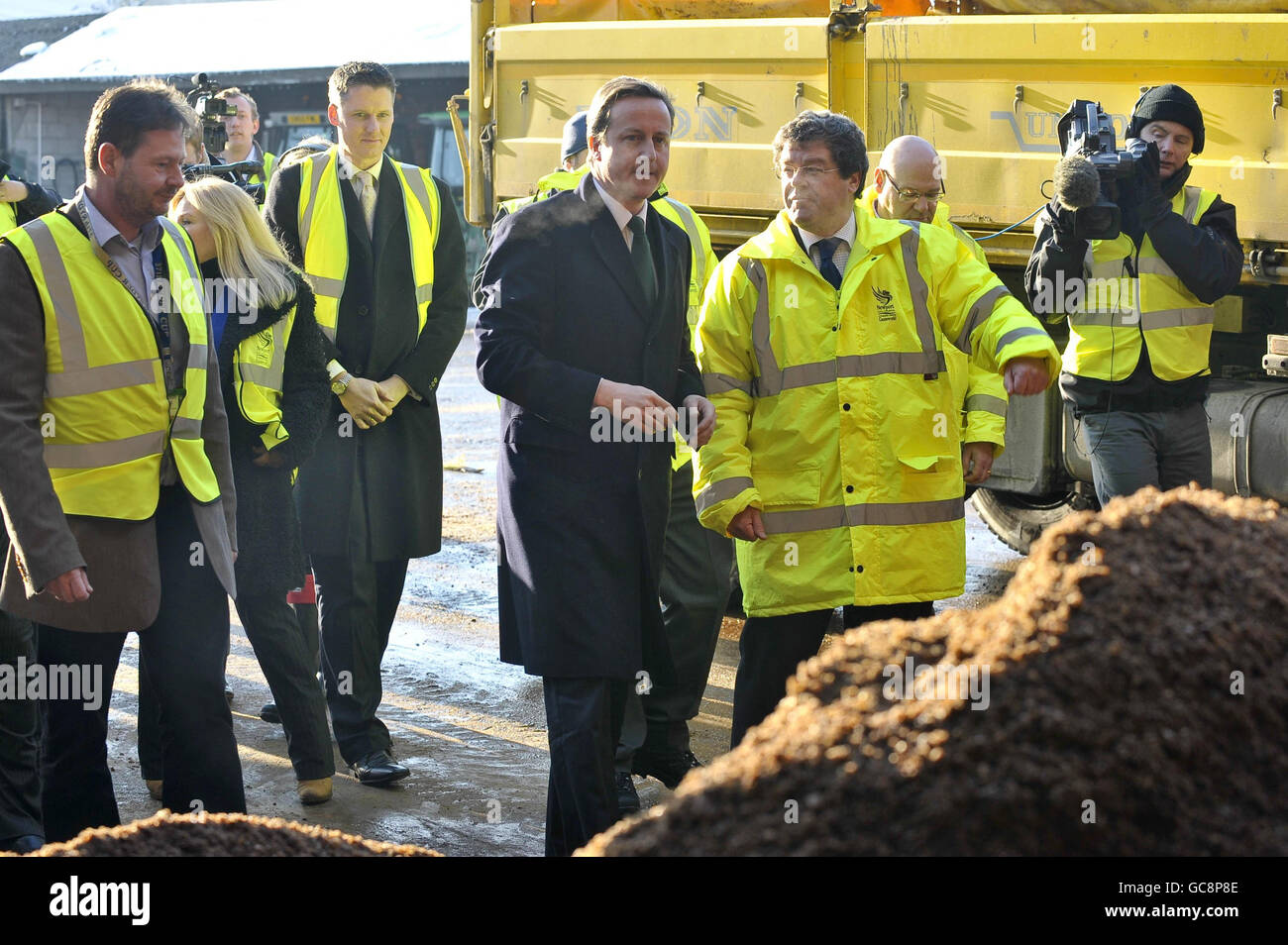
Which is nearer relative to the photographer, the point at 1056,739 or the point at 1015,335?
the point at 1056,739

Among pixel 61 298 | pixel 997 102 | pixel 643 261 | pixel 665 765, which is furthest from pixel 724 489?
pixel 997 102

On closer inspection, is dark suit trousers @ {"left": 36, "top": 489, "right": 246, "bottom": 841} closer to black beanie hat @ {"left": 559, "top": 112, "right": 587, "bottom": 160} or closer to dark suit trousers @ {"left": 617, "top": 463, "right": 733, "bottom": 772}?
dark suit trousers @ {"left": 617, "top": 463, "right": 733, "bottom": 772}

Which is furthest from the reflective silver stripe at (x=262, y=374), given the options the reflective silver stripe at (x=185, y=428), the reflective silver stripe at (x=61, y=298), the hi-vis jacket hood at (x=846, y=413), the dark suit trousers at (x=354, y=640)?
the hi-vis jacket hood at (x=846, y=413)

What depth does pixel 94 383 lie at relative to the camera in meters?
3.63

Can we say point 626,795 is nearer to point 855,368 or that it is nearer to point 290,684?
point 290,684

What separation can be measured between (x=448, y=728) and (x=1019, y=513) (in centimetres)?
311

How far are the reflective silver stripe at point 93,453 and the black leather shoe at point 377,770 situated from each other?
1646 mm

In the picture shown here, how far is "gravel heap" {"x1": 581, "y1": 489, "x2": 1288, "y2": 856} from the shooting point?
6.54 feet

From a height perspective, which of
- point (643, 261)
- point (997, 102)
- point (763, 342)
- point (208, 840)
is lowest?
point (208, 840)

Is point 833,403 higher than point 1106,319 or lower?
lower

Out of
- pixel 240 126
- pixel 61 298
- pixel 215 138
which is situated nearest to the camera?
pixel 61 298

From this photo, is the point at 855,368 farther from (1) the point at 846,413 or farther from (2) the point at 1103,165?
(2) the point at 1103,165

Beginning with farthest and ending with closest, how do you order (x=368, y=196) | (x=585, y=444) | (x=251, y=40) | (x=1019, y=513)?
(x=251, y=40)
(x=1019, y=513)
(x=368, y=196)
(x=585, y=444)
